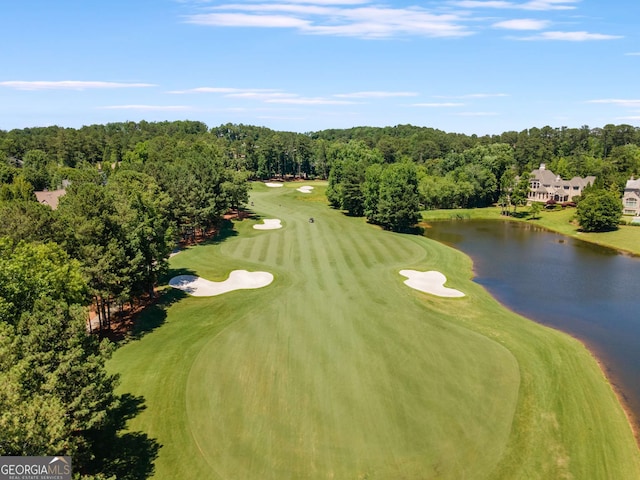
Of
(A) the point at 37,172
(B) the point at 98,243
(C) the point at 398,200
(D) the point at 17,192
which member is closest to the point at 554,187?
(C) the point at 398,200

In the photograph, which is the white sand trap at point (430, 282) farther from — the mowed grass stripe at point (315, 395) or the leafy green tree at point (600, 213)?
the leafy green tree at point (600, 213)

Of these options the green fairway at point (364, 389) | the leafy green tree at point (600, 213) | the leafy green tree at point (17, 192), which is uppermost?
the leafy green tree at point (17, 192)

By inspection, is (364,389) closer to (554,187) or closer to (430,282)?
(430,282)

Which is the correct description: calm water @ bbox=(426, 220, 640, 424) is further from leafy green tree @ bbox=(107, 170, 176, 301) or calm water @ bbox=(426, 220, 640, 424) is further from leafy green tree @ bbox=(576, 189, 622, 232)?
leafy green tree @ bbox=(107, 170, 176, 301)

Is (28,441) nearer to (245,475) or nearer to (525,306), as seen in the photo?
(245,475)

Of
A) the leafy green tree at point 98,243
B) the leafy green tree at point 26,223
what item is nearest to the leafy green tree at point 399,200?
the leafy green tree at point 98,243

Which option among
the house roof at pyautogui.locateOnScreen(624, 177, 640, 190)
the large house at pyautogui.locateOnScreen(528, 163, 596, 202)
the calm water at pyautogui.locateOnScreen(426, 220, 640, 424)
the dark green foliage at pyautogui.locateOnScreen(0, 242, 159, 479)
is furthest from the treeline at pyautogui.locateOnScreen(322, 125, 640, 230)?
the dark green foliage at pyautogui.locateOnScreen(0, 242, 159, 479)
